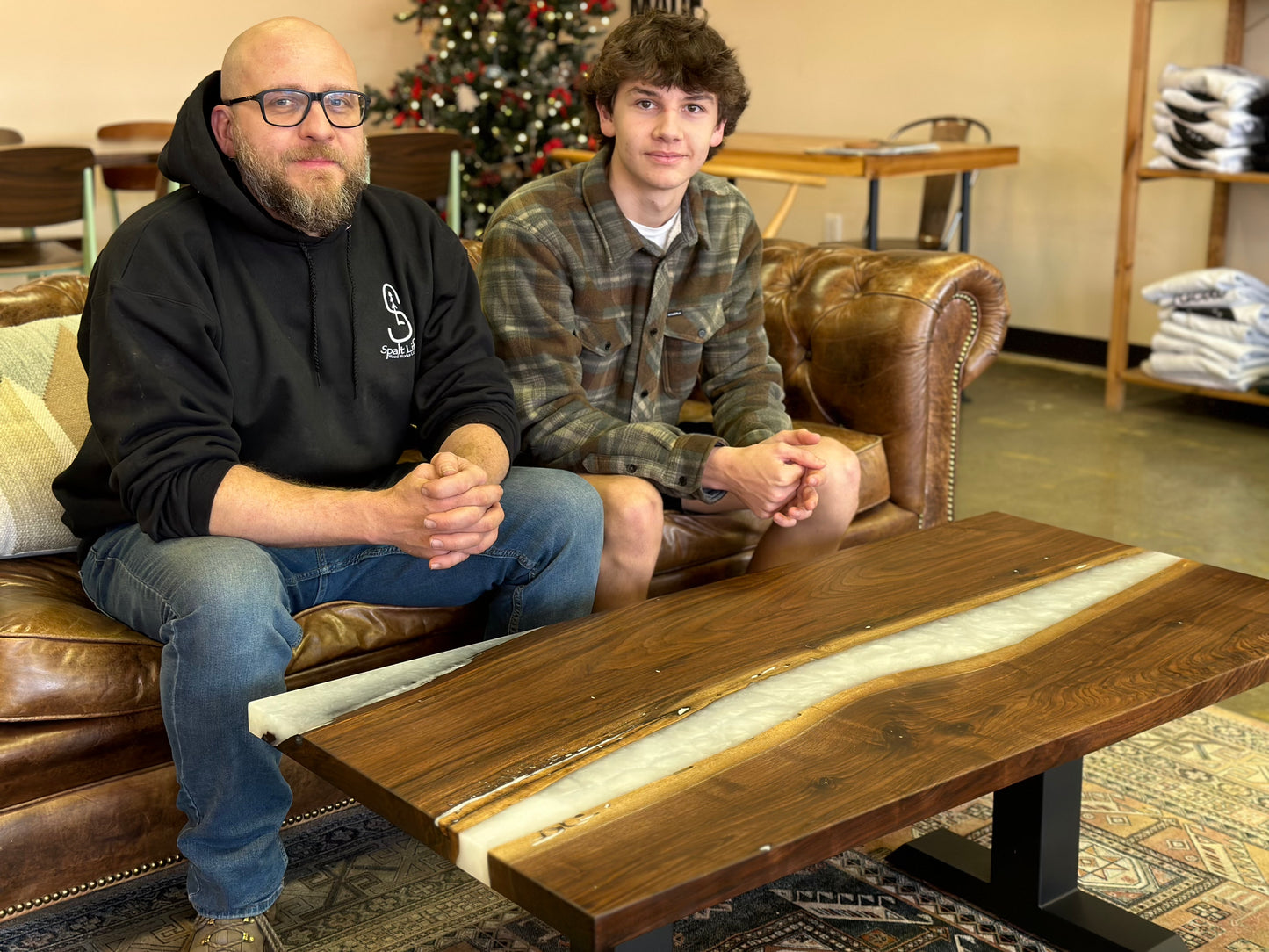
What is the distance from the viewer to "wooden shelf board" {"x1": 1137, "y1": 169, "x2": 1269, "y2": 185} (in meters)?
4.18

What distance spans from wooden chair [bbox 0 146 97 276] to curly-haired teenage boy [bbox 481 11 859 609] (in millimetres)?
2338

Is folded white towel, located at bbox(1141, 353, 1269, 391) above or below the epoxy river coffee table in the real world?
below

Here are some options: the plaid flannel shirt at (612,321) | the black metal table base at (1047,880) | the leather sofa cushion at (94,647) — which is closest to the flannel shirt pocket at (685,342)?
the plaid flannel shirt at (612,321)

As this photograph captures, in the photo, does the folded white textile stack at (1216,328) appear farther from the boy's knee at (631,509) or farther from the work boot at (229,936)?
the work boot at (229,936)

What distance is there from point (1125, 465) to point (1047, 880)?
255 cm

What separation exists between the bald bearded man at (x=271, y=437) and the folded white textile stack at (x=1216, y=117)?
3.10 meters

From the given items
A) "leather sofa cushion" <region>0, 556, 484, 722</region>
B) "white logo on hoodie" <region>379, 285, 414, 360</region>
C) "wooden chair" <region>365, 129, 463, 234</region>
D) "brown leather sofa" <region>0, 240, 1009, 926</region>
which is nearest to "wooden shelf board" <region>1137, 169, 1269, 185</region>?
"brown leather sofa" <region>0, 240, 1009, 926</region>

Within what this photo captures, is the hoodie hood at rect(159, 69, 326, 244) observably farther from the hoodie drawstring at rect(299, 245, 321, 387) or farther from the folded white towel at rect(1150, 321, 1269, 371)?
the folded white towel at rect(1150, 321, 1269, 371)

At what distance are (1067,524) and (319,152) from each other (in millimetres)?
2340

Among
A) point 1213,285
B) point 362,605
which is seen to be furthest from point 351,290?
point 1213,285

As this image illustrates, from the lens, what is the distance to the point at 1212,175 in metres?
4.28

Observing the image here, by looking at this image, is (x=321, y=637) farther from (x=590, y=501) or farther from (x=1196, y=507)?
(x=1196, y=507)

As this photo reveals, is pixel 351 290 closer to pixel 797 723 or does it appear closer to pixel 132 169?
pixel 797 723

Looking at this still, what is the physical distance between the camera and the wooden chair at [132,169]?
524 cm
